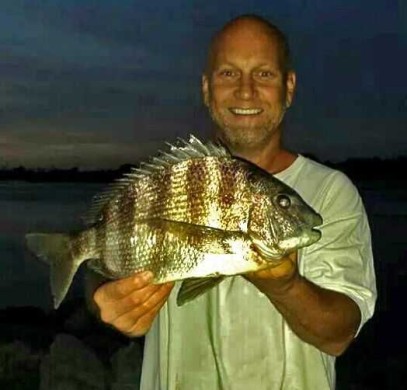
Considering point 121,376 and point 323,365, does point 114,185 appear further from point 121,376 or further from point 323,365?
point 121,376

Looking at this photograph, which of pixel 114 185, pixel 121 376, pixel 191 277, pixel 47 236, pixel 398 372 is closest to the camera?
pixel 191 277

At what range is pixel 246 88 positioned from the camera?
359cm

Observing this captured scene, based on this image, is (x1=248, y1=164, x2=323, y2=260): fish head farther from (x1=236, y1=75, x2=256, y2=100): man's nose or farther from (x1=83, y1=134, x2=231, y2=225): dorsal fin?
(x1=236, y1=75, x2=256, y2=100): man's nose

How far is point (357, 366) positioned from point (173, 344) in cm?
974

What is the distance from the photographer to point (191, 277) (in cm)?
312

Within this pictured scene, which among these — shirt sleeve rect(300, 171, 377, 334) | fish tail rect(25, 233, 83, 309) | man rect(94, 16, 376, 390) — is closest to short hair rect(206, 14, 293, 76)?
man rect(94, 16, 376, 390)

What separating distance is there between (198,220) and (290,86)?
0.95m

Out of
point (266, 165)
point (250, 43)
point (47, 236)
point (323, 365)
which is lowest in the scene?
point (323, 365)

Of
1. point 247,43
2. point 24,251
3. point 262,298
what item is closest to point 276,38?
point 247,43

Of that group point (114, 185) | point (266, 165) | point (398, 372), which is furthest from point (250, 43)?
point (398, 372)

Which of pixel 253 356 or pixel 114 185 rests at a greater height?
pixel 114 185

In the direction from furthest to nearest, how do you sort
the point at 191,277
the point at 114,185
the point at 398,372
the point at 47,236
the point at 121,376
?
the point at 398,372 → the point at 121,376 → the point at 47,236 → the point at 114,185 → the point at 191,277

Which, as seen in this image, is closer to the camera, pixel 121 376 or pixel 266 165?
pixel 266 165

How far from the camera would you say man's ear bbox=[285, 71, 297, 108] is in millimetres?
3768
